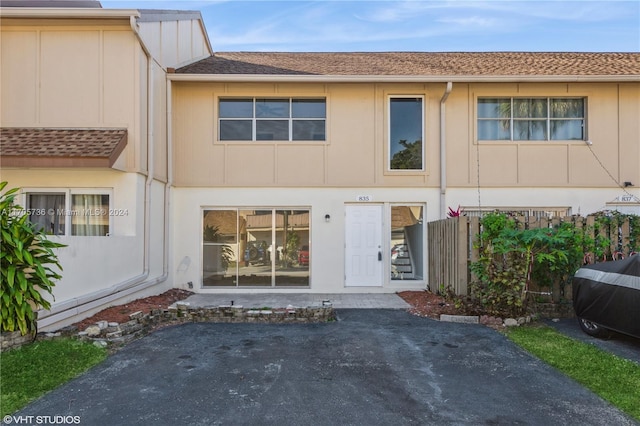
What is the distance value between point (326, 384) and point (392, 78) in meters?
7.84

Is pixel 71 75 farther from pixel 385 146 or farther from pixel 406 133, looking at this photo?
pixel 406 133

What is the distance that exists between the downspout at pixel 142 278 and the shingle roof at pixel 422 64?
195 centimetres

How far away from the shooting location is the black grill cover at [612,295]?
5.47 metres

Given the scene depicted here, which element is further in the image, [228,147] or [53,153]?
[228,147]

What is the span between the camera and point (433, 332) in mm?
6703

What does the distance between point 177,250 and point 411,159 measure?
6549 millimetres

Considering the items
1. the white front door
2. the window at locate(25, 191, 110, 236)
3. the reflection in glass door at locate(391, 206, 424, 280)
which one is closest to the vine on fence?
the reflection in glass door at locate(391, 206, 424, 280)

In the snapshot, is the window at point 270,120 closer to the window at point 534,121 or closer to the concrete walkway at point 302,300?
the concrete walkway at point 302,300

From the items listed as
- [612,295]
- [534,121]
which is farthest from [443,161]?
[612,295]

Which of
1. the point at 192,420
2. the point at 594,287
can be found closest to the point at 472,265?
the point at 594,287

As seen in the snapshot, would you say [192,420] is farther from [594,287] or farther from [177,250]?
[177,250]

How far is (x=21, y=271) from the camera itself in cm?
524

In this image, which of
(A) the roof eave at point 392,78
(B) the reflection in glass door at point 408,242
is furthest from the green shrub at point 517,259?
(A) the roof eave at point 392,78

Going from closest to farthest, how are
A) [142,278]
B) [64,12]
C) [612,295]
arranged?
[612,295] → [64,12] → [142,278]
